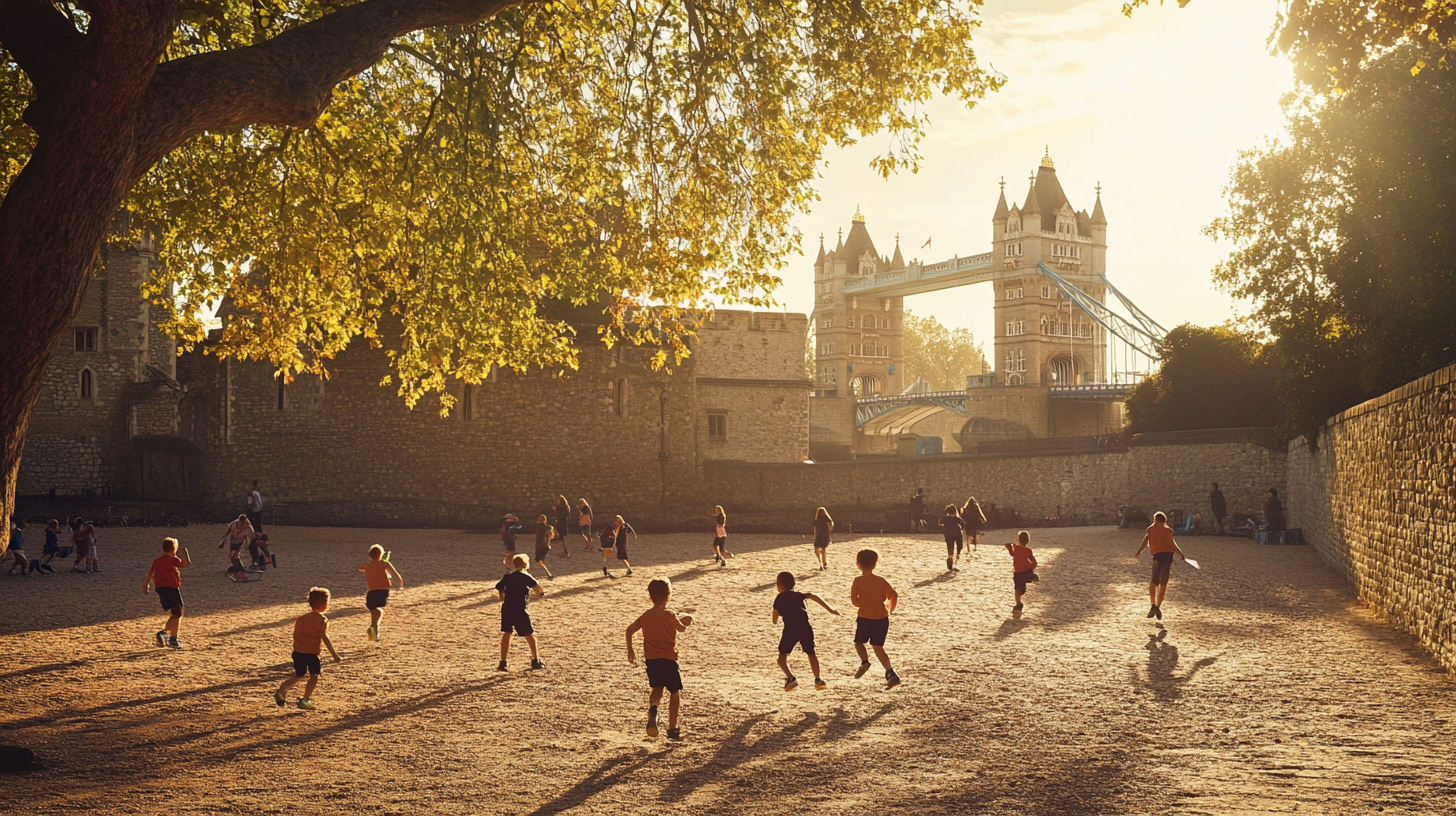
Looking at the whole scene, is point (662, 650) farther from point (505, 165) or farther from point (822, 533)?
point (822, 533)

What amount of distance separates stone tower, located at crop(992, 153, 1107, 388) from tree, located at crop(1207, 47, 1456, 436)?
83.8m

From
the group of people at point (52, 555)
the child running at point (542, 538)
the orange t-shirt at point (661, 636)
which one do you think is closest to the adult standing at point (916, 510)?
the child running at point (542, 538)

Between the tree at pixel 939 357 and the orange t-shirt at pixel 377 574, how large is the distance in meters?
124

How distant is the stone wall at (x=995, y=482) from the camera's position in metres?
36.0

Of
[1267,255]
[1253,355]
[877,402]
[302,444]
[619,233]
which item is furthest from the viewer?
[877,402]

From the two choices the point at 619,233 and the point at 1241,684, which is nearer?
the point at 1241,684

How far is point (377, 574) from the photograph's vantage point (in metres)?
12.2

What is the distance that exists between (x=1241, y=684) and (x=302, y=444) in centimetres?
2993

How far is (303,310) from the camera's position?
43.0 feet

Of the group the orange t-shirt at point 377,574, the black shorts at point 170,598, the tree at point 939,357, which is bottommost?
the black shorts at point 170,598

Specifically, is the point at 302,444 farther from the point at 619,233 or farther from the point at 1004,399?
the point at 1004,399

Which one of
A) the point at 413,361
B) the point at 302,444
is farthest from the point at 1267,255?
the point at 302,444

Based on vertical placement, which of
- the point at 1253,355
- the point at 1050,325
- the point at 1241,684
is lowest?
the point at 1241,684

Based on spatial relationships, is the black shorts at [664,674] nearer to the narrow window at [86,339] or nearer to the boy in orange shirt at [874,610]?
the boy in orange shirt at [874,610]
